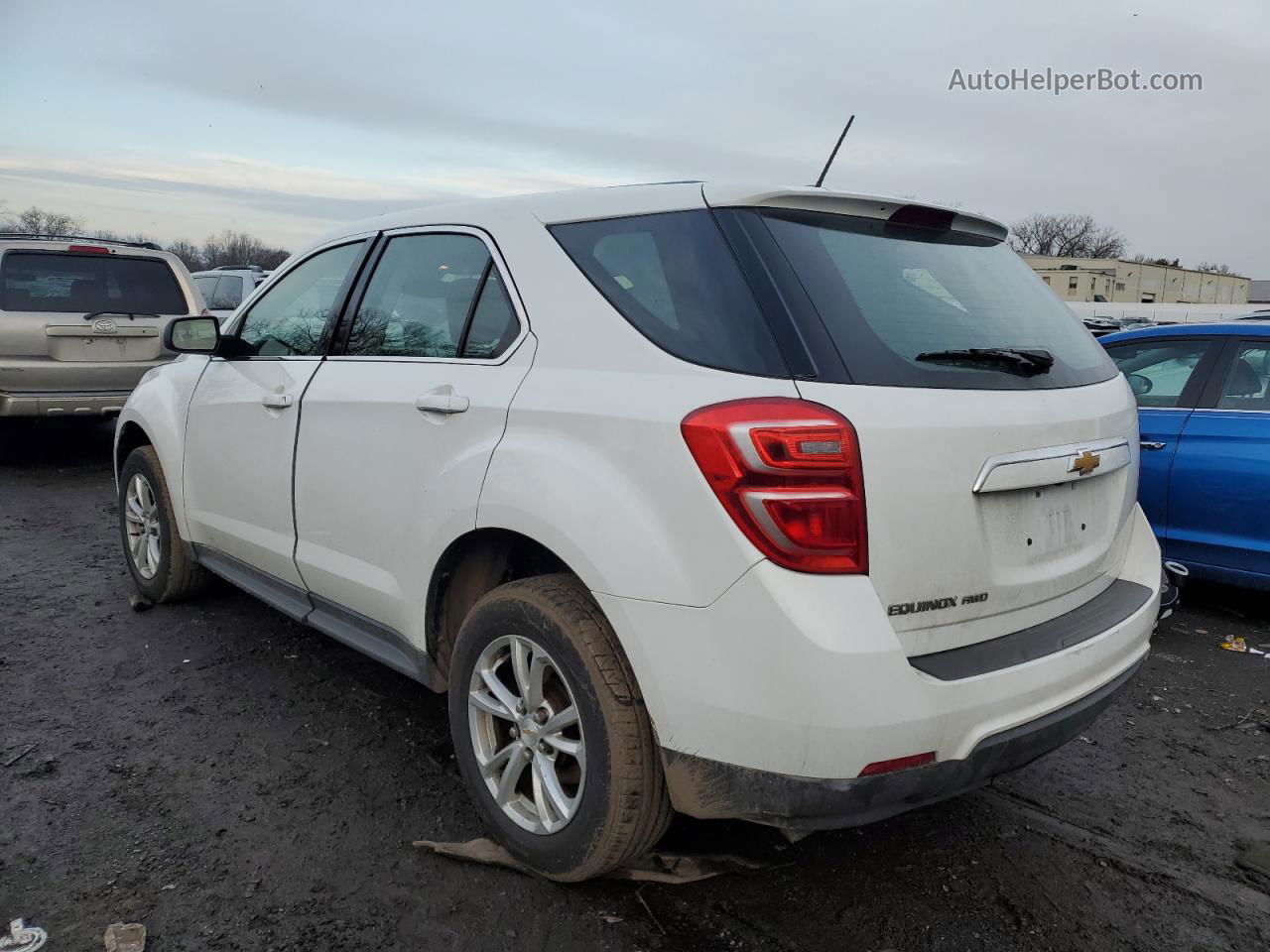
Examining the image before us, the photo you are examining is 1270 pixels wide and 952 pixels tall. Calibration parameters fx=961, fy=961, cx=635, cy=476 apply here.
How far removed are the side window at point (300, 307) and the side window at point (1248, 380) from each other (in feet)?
14.1

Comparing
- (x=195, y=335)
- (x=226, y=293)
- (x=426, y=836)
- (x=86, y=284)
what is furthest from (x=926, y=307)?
(x=226, y=293)

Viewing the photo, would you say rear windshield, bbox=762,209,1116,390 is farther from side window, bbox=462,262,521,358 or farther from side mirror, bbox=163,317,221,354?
side mirror, bbox=163,317,221,354

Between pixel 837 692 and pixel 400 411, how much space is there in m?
1.61

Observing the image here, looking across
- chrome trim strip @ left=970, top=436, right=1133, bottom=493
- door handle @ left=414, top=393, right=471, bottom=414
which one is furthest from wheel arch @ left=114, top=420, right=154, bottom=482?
chrome trim strip @ left=970, top=436, right=1133, bottom=493

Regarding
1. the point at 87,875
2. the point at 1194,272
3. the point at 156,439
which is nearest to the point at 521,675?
the point at 87,875

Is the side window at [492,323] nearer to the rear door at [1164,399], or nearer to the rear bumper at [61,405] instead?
the rear door at [1164,399]

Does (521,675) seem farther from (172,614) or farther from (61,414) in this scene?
(61,414)

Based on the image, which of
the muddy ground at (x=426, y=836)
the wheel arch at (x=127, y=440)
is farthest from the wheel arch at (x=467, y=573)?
the wheel arch at (x=127, y=440)

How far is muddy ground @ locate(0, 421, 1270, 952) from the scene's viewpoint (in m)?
2.42

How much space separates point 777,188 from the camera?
239cm

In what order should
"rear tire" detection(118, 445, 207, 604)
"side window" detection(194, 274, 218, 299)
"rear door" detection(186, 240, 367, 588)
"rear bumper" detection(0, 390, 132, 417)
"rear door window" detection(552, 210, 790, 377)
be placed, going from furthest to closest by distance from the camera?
"side window" detection(194, 274, 218, 299) → "rear bumper" detection(0, 390, 132, 417) → "rear tire" detection(118, 445, 207, 604) → "rear door" detection(186, 240, 367, 588) → "rear door window" detection(552, 210, 790, 377)

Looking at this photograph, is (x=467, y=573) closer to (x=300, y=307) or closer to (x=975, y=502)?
(x=975, y=502)

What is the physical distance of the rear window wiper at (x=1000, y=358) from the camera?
92.1 inches

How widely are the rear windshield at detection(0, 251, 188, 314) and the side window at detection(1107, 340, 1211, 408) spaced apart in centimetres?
755
